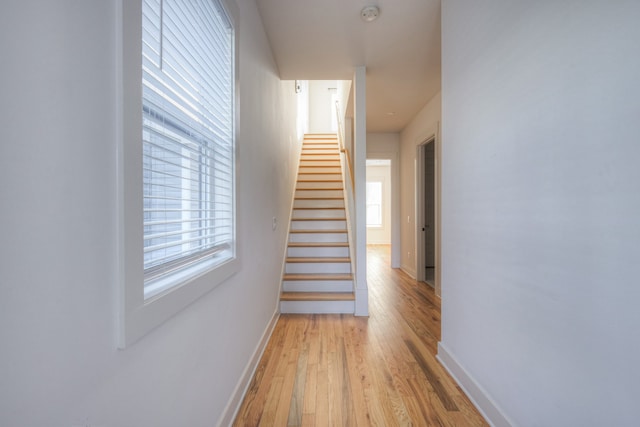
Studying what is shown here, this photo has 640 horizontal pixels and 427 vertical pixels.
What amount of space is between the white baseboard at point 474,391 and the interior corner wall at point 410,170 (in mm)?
2869

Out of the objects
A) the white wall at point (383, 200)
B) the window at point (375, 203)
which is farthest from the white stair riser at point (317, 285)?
the window at point (375, 203)

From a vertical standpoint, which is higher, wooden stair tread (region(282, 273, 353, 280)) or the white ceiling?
the white ceiling

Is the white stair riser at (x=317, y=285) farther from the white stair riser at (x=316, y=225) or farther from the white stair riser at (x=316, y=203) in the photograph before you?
the white stair riser at (x=316, y=203)

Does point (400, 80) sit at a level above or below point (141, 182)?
above

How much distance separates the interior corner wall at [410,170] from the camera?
A: 13.4 ft

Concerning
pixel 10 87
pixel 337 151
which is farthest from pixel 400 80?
pixel 10 87

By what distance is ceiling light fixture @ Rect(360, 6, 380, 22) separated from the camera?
2.15 meters

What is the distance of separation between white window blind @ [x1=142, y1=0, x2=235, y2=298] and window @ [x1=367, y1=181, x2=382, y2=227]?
28.0 ft

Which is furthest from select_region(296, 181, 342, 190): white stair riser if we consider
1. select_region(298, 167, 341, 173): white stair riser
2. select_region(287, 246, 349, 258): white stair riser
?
select_region(287, 246, 349, 258): white stair riser

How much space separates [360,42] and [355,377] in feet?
9.21

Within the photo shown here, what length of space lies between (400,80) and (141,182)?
133 inches

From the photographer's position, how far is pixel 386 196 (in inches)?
385

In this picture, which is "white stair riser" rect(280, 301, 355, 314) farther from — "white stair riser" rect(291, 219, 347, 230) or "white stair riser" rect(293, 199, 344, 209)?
"white stair riser" rect(293, 199, 344, 209)

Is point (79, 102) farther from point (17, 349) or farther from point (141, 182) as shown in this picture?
point (17, 349)
